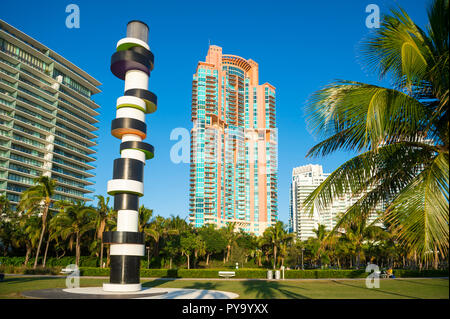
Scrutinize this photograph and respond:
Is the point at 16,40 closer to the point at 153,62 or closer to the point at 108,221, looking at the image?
the point at 108,221

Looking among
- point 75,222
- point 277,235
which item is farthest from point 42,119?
point 277,235

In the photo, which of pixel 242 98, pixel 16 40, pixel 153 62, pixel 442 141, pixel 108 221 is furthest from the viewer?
pixel 242 98

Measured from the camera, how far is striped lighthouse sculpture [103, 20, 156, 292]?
74.2 feet

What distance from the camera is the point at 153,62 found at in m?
27.0

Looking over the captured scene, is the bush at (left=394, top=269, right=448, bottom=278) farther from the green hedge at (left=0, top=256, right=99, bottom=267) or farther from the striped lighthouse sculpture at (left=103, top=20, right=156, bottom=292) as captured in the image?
the green hedge at (left=0, top=256, right=99, bottom=267)

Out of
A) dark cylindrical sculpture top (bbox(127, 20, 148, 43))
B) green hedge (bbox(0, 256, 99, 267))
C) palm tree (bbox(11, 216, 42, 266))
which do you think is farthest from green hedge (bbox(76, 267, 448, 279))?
dark cylindrical sculpture top (bbox(127, 20, 148, 43))

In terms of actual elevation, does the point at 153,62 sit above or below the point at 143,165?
above

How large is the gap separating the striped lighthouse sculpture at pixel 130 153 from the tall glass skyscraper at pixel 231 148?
101 metres

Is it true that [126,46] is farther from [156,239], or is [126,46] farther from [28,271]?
[156,239]

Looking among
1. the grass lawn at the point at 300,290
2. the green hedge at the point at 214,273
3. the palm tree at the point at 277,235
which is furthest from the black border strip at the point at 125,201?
the palm tree at the point at 277,235

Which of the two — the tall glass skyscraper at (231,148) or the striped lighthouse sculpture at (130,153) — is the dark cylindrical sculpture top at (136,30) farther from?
A: the tall glass skyscraper at (231,148)
